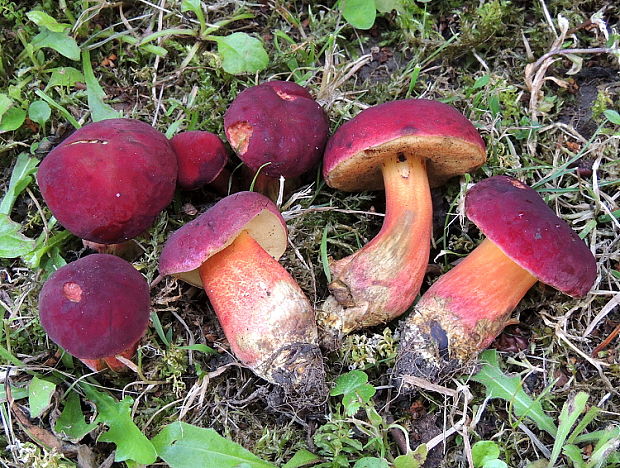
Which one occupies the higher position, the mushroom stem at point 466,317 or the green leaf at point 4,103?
the green leaf at point 4,103

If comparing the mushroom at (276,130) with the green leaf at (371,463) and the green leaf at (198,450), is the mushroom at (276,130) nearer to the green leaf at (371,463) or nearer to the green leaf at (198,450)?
the green leaf at (198,450)

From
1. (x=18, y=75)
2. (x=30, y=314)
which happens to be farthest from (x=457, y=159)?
(x=18, y=75)

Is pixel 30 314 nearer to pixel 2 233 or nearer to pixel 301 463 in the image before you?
pixel 2 233

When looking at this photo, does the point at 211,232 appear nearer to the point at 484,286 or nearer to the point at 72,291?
the point at 72,291

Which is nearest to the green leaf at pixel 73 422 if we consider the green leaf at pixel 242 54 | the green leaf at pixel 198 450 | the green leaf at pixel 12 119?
the green leaf at pixel 198 450

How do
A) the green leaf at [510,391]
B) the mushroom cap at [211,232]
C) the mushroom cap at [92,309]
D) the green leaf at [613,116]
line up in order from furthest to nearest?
the green leaf at [613,116] < the green leaf at [510,391] < the mushroom cap at [211,232] < the mushroom cap at [92,309]

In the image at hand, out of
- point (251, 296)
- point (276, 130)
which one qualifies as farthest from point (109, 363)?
point (276, 130)
